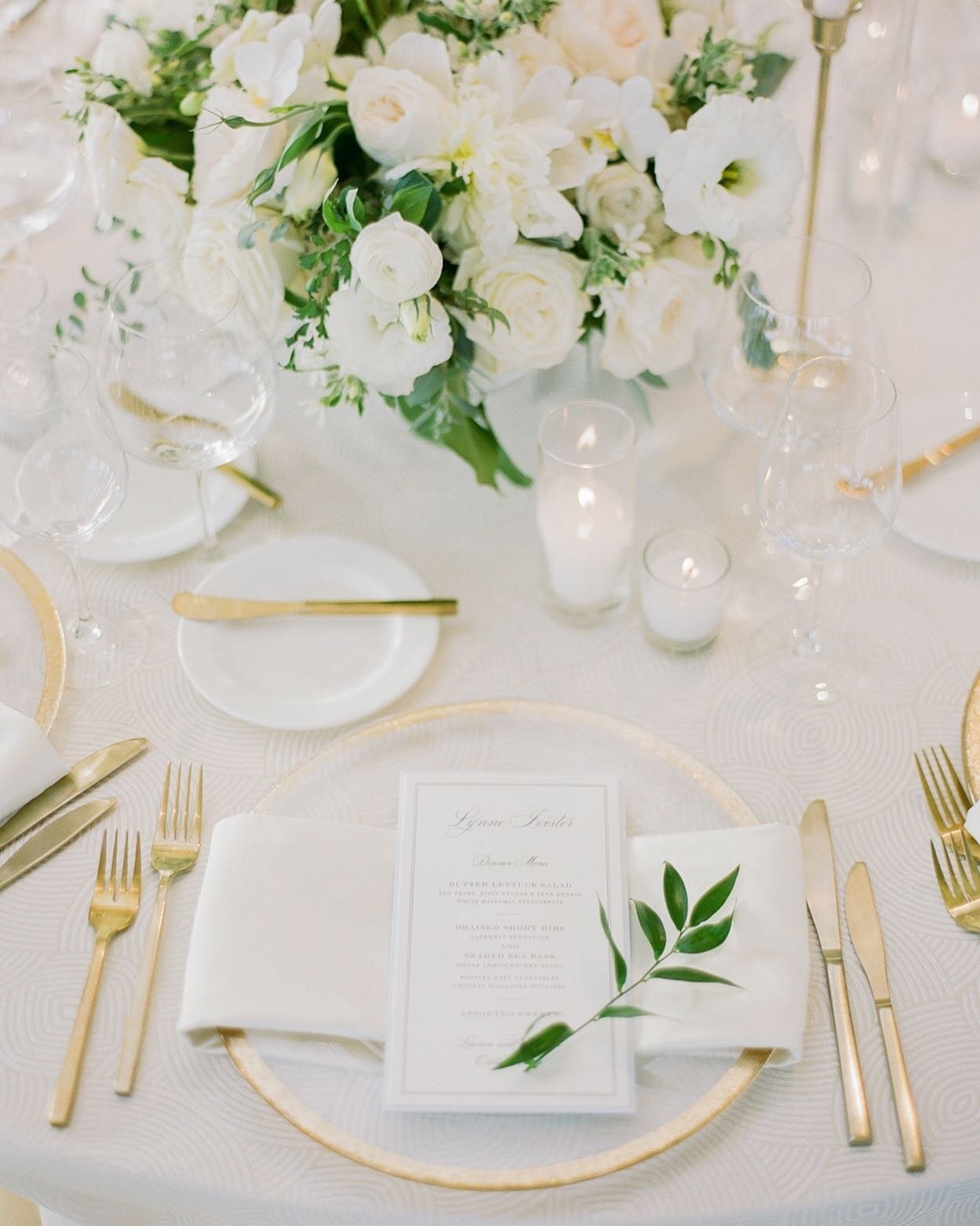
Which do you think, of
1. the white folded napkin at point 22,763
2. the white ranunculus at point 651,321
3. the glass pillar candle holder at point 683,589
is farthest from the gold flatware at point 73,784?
the white ranunculus at point 651,321

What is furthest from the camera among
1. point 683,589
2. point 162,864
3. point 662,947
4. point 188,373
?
point 188,373

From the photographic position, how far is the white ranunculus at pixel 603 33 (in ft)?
3.84

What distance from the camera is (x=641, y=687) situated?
1.18 metres

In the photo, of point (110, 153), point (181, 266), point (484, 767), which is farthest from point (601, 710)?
point (110, 153)

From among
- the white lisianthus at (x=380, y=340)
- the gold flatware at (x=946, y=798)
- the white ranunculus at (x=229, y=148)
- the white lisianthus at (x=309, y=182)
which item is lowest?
the gold flatware at (x=946, y=798)

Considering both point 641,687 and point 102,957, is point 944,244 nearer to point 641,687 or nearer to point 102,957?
point 641,687

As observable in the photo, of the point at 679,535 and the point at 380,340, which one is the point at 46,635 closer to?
the point at 380,340

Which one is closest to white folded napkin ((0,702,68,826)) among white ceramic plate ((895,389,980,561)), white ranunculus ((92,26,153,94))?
white ranunculus ((92,26,153,94))

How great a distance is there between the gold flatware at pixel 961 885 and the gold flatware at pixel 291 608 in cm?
50

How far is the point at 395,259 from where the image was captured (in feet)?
3.49

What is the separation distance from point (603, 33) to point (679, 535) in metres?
0.48

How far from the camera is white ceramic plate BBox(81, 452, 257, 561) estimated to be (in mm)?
1286

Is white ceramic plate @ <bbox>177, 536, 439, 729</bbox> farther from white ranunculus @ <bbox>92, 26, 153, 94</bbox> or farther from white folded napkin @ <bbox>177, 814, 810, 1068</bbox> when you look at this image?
white ranunculus @ <bbox>92, 26, 153, 94</bbox>

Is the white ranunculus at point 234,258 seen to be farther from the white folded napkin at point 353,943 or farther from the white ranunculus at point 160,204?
the white folded napkin at point 353,943
